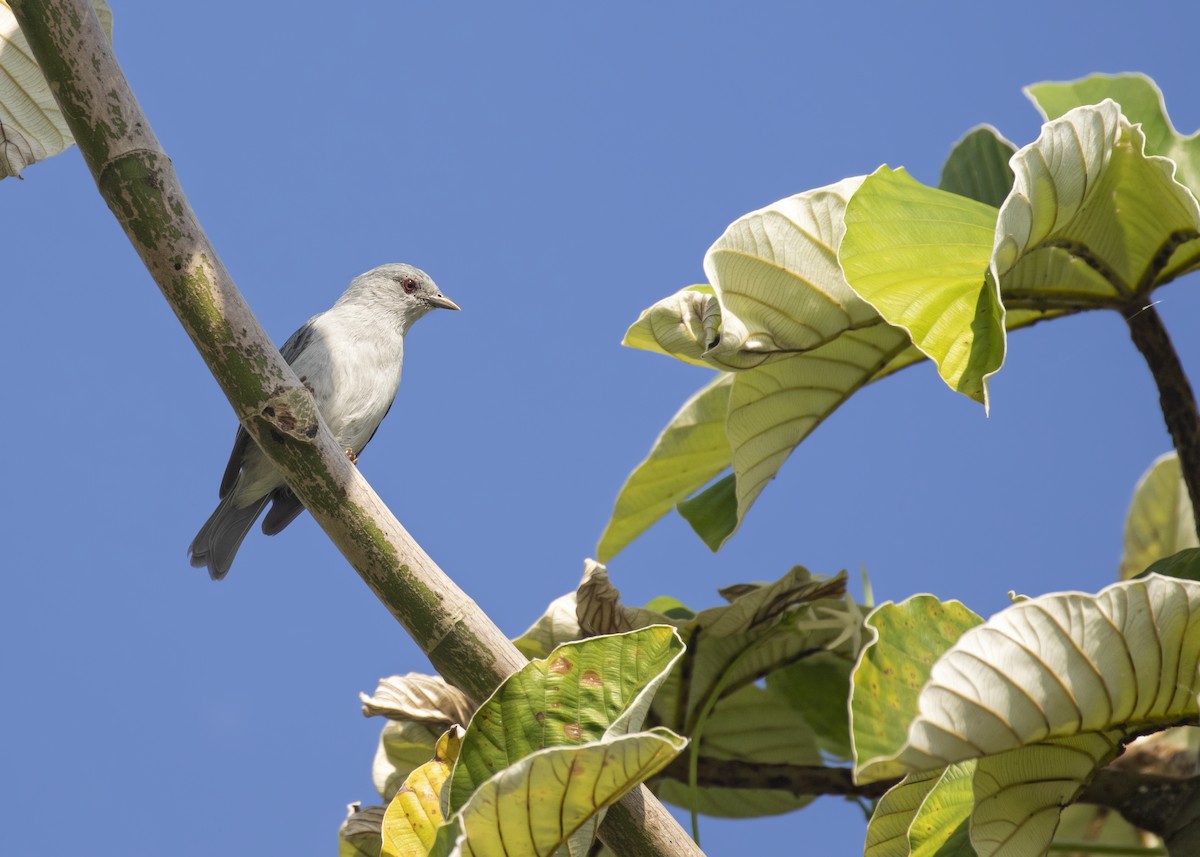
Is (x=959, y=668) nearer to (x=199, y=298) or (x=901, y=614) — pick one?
(x=901, y=614)

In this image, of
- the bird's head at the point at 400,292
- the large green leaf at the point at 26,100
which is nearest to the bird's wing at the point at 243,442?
the bird's head at the point at 400,292

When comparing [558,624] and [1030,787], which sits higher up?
[558,624]

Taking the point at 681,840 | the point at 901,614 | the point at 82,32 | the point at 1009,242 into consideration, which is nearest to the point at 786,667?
the point at 681,840

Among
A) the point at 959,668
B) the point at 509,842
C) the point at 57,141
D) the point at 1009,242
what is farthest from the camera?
the point at 57,141

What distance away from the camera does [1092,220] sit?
1580 millimetres

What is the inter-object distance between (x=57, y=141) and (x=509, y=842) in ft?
4.70

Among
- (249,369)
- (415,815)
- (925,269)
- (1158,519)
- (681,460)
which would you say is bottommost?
(1158,519)

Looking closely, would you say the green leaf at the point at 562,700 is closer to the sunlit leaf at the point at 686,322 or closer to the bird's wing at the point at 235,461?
the sunlit leaf at the point at 686,322

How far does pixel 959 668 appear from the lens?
1030 mm

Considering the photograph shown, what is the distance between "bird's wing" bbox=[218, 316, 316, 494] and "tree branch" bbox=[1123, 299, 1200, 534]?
189 centimetres

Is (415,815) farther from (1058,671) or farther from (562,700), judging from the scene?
A: (1058,671)

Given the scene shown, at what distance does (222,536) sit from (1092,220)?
2.25m

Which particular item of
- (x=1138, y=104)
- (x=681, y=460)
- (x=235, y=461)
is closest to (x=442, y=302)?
(x=235, y=461)

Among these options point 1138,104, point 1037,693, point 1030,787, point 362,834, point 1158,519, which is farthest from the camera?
point 1158,519
